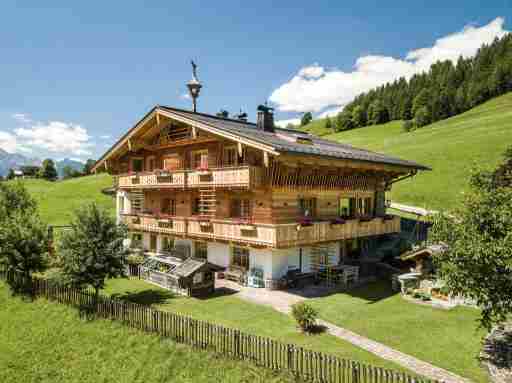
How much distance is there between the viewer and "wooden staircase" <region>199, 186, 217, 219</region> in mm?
23477

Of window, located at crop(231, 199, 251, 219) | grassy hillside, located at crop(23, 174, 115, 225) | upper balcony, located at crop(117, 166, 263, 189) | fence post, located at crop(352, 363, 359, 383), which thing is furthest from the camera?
grassy hillside, located at crop(23, 174, 115, 225)

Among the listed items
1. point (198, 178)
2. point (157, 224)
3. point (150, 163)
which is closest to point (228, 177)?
point (198, 178)

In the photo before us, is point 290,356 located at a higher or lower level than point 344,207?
lower

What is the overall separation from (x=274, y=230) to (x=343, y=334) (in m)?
6.07

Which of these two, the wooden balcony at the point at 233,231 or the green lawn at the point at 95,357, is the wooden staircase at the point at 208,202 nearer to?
the wooden balcony at the point at 233,231

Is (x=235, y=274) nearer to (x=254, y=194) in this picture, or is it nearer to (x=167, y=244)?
(x=254, y=194)

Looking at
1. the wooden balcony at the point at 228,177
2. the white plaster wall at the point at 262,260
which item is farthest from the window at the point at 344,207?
the wooden balcony at the point at 228,177

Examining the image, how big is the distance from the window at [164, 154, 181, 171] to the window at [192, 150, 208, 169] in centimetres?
176

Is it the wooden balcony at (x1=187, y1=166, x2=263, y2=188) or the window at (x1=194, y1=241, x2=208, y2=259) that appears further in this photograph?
the window at (x1=194, y1=241, x2=208, y2=259)

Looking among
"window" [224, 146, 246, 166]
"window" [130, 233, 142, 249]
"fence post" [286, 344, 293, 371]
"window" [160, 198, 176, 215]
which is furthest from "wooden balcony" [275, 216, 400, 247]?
"window" [130, 233, 142, 249]

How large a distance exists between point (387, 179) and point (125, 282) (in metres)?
20.1

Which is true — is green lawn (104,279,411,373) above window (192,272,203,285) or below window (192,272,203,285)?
below

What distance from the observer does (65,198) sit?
61031mm

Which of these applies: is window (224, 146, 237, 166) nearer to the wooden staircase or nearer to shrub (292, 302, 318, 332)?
the wooden staircase
